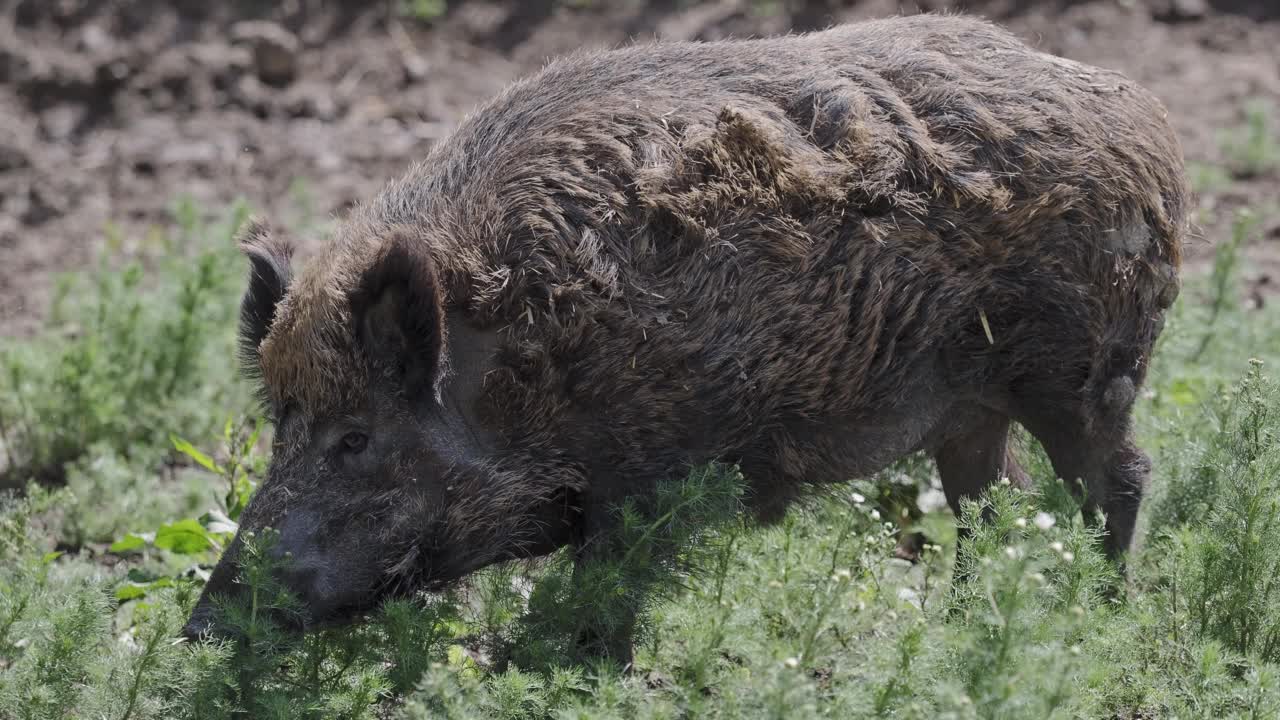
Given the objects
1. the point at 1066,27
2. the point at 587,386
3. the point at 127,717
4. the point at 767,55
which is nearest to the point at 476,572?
the point at 587,386

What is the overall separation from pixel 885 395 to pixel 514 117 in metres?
1.40

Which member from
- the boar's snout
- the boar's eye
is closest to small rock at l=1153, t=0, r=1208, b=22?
the boar's eye

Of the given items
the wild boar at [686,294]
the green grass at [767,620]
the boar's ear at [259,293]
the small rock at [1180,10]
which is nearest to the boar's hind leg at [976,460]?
the green grass at [767,620]

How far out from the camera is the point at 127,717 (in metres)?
3.74

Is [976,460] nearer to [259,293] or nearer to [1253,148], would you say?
[259,293]

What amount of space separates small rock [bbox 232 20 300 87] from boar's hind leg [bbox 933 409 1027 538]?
5941mm

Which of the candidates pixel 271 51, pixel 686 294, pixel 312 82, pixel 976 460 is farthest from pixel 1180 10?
pixel 686 294

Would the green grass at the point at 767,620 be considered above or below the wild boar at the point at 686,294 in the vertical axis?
below

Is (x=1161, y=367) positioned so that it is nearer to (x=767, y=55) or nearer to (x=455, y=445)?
(x=767, y=55)

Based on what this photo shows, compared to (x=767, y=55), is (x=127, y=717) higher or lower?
lower

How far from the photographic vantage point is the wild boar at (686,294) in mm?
4117

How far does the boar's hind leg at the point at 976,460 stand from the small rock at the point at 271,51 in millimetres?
5941

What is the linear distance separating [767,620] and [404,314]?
1.29m

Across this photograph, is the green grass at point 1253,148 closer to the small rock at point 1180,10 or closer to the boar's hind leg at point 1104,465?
the small rock at point 1180,10
